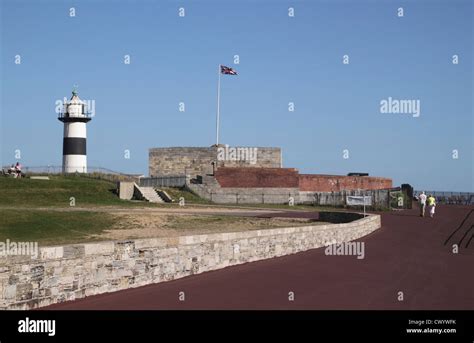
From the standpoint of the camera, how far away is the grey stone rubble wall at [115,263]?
993 cm

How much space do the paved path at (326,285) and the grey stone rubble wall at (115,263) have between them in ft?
0.75

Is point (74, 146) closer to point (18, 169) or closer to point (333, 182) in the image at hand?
point (18, 169)

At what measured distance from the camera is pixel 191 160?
174 feet

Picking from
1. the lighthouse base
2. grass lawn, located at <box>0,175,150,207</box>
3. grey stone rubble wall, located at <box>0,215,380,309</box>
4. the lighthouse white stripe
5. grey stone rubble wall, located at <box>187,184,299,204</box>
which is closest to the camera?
grey stone rubble wall, located at <box>0,215,380,309</box>

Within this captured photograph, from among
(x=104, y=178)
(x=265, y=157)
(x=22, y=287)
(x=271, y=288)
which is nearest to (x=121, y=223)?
(x=271, y=288)

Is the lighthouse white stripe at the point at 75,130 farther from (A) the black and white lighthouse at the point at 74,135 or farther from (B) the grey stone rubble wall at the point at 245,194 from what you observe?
(B) the grey stone rubble wall at the point at 245,194

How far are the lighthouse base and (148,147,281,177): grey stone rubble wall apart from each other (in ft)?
18.1

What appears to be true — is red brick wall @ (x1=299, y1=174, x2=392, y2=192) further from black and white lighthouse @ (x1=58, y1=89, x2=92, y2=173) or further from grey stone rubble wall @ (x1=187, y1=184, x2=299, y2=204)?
black and white lighthouse @ (x1=58, y1=89, x2=92, y2=173)

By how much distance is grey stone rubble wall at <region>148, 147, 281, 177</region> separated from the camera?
52.8m

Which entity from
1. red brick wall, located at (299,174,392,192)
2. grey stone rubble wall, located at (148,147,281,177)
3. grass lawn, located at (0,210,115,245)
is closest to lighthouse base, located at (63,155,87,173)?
grey stone rubble wall, located at (148,147,281,177)

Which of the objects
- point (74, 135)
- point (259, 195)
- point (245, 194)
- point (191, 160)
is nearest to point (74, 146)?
point (74, 135)

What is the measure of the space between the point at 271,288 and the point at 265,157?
4075 cm
